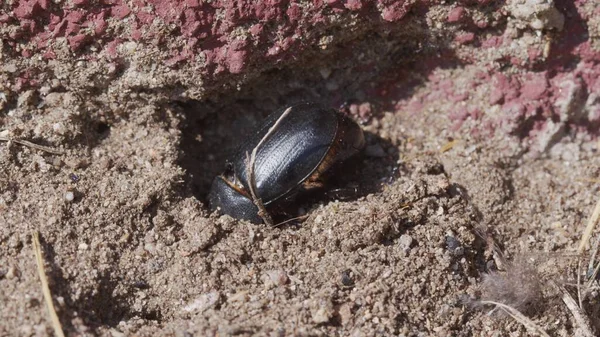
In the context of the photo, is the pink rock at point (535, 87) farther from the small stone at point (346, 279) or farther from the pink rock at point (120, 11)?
the pink rock at point (120, 11)

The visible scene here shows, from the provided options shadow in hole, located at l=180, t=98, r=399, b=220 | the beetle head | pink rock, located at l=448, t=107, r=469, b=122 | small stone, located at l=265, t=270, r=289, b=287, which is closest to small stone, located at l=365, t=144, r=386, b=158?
shadow in hole, located at l=180, t=98, r=399, b=220

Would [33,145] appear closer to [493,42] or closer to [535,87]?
[493,42]

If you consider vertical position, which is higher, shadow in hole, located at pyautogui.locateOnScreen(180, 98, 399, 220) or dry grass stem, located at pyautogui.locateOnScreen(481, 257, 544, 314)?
shadow in hole, located at pyautogui.locateOnScreen(180, 98, 399, 220)

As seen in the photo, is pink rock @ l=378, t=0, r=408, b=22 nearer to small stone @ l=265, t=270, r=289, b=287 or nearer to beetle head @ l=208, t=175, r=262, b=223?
beetle head @ l=208, t=175, r=262, b=223

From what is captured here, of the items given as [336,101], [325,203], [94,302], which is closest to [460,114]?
[336,101]

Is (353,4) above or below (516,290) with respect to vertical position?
above

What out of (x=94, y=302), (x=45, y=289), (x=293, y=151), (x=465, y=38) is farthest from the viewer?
(x=293, y=151)

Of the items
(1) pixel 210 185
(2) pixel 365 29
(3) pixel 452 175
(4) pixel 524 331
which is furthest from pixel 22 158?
(4) pixel 524 331
